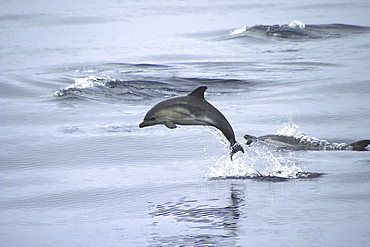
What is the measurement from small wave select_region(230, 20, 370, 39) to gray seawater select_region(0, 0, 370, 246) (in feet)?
9.02

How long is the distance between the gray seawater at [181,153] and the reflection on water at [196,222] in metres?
0.02

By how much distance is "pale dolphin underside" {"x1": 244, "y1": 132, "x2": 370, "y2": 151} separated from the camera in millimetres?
12406

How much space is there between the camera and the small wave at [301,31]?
35.8 meters

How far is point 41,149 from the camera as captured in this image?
13.5 m

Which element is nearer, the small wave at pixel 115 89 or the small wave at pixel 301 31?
the small wave at pixel 115 89

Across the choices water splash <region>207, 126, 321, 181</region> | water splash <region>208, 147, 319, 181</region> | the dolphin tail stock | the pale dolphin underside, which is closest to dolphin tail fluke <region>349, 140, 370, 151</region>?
the pale dolphin underside

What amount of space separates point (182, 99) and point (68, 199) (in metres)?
1.94

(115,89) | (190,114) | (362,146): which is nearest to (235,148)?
(190,114)

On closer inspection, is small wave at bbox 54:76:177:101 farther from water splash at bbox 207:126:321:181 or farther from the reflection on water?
the reflection on water

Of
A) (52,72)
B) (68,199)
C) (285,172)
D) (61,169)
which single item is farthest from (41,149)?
(52,72)

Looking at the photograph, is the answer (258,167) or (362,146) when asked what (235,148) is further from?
(362,146)

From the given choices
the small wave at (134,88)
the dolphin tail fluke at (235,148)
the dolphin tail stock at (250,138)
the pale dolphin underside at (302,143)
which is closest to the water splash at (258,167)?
the dolphin tail stock at (250,138)

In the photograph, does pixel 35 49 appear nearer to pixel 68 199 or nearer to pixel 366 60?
pixel 366 60

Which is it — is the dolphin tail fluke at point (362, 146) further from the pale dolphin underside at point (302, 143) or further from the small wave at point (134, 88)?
the small wave at point (134, 88)
